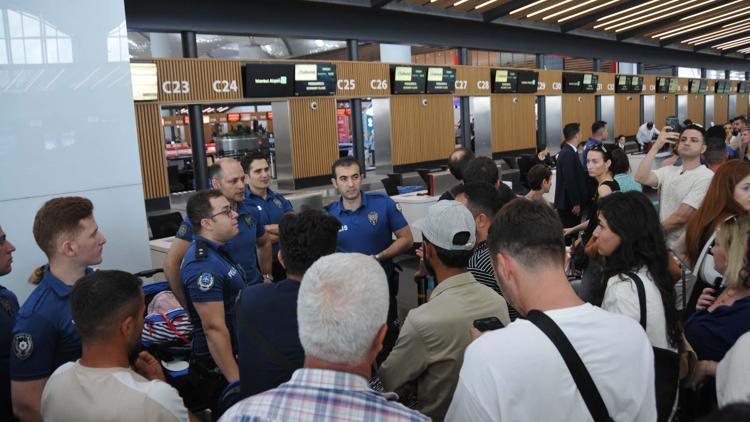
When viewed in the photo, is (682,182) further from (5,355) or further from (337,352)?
(5,355)

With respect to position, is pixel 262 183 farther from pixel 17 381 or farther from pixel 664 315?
pixel 664 315

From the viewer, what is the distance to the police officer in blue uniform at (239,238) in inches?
125

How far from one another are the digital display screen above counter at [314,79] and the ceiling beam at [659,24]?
1231 cm

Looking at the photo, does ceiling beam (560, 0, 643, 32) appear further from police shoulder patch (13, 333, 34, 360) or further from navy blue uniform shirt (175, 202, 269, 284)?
police shoulder patch (13, 333, 34, 360)

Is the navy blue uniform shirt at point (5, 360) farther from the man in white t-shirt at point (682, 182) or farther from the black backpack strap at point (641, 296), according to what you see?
the man in white t-shirt at point (682, 182)

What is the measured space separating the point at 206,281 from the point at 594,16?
15.8 m

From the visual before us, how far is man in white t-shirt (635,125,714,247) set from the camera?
367cm

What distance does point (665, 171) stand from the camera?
13.8ft

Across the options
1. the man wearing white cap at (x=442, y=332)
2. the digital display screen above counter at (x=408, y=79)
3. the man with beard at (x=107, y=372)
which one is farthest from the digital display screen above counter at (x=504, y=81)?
the man with beard at (x=107, y=372)

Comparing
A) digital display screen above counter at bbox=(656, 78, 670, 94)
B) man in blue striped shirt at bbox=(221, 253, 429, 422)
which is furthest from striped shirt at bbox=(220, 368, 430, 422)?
digital display screen above counter at bbox=(656, 78, 670, 94)

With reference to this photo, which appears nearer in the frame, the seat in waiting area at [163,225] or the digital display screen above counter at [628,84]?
the seat in waiting area at [163,225]

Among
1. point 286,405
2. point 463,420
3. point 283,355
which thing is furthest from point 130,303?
point 463,420

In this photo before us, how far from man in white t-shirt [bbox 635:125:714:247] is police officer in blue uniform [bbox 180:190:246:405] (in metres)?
2.72

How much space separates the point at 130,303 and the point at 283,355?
0.49 m
